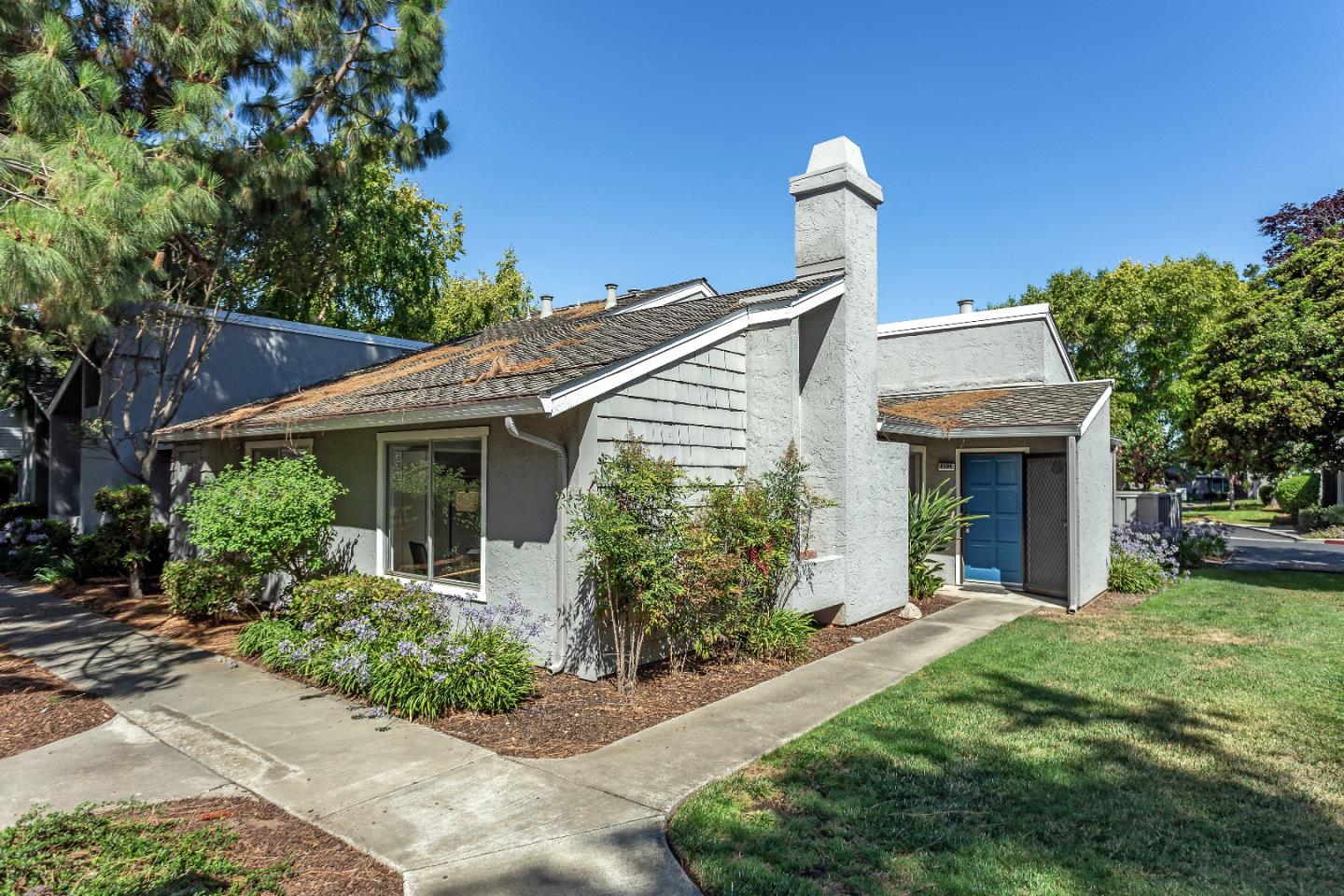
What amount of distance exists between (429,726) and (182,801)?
1657 mm

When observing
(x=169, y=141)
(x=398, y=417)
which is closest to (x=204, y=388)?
(x=169, y=141)

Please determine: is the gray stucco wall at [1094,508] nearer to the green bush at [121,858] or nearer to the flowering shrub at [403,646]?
the flowering shrub at [403,646]

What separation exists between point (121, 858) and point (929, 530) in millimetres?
10021

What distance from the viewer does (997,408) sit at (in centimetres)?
1166

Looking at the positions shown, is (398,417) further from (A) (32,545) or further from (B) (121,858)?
(A) (32,545)

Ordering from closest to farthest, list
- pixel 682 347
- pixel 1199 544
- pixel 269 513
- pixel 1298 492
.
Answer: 1. pixel 682 347
2. pixel 269 513
3. pixel 1199 544
4. pixel 1298 492

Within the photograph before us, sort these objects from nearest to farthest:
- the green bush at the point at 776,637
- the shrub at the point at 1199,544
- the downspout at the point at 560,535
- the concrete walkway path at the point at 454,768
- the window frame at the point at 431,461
A: the concrete walkway path at the point at 454,768
the downspout at the point at 560,535
the window frame at the point at 431,461
the green bush at the point at 776,637
the shrub at the point at 1199,544

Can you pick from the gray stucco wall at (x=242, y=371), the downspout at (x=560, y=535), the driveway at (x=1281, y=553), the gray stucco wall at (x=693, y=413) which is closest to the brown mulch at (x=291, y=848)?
the downspout at (x=560, y=535)

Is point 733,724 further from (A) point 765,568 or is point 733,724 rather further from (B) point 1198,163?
(B) point 1198,163

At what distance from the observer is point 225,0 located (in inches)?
352

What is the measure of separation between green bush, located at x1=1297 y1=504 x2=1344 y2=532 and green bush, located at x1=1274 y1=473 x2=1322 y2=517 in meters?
2.25

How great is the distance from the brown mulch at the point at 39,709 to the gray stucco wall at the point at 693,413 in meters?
4.60

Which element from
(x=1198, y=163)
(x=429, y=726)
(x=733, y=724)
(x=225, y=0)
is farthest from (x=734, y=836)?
(x=1198, y=163)

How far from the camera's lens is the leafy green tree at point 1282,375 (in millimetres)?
11727
